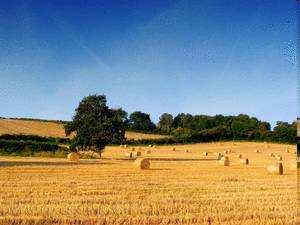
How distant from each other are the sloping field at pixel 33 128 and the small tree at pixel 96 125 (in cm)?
2108

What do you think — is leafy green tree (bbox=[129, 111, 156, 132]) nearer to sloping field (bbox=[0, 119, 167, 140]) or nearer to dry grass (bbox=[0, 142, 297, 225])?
sloping field (bbox=[0, 119, 167, 140])

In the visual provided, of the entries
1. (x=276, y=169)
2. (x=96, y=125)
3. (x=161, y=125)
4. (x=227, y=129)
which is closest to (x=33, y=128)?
(x=227, y=129)

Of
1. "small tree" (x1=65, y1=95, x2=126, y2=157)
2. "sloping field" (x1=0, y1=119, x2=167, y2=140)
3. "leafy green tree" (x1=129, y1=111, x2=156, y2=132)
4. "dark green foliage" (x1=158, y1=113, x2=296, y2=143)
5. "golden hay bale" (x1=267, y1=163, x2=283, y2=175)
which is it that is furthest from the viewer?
"leafy green tree" (x1=129, y1=111, x2=156, y2=132)

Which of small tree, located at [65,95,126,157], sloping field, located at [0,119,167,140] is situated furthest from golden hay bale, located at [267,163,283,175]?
sloping field, located at [0,119,167,140]

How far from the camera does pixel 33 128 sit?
75.9 meters

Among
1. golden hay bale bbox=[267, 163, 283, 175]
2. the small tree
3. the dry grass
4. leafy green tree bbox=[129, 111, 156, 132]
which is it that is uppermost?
leafy green tree bbox=[129, 111, 156, 132]

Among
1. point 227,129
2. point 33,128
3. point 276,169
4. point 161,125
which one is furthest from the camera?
point 161,125

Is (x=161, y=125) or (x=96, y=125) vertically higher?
(x=161, y=125)

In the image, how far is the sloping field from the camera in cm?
7019

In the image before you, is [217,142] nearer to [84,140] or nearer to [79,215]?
[84,140]

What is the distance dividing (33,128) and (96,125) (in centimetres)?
3171

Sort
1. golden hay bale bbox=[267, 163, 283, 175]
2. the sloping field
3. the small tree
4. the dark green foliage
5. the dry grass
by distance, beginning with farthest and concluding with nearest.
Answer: the dark green foliage
the sloping field
the small tree
golden hay bale bbox=[267, 163, 283, 175]
the dry grass

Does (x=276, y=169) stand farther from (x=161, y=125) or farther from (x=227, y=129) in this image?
(x=161, y=125)

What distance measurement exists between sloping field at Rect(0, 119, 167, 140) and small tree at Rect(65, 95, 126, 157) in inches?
830
